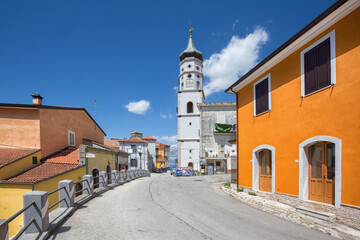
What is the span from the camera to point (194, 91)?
38000 millimetres

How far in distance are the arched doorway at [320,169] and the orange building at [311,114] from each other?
2cm

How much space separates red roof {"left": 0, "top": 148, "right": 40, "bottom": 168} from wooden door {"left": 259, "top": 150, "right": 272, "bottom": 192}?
51.3 feet

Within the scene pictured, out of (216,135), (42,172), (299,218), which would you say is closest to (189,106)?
(216,135)

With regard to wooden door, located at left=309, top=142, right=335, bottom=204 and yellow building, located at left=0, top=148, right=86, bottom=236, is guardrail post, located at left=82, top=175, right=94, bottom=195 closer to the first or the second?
yellow building, located at left=0, top=148, right=86, bottom=236

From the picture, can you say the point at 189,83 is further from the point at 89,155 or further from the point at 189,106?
the point at 89,155

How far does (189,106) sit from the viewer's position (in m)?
38.4

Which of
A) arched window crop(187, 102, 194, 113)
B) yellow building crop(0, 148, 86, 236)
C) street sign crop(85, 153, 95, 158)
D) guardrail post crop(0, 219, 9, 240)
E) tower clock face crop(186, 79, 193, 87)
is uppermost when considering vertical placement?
tower clock face crop(186, 79, 193, 87)

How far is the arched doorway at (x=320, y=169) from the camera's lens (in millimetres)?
5861

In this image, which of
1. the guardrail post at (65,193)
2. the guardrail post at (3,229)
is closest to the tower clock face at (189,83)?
the guardrail post at (65,193)

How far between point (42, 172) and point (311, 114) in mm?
16003

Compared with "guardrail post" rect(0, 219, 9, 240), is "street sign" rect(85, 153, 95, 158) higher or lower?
lower

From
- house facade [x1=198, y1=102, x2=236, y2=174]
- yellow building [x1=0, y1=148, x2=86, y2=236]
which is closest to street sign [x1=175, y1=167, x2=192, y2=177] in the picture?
house facade [x1=198, y1=102, x2=236, y2=174]

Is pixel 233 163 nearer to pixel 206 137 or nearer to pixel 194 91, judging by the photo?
pixel 206 137

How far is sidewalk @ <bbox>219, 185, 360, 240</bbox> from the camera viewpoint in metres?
5.09
